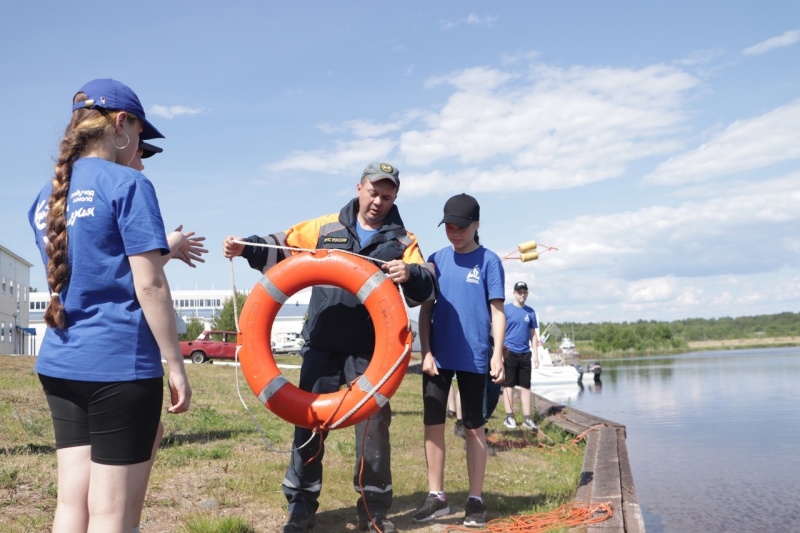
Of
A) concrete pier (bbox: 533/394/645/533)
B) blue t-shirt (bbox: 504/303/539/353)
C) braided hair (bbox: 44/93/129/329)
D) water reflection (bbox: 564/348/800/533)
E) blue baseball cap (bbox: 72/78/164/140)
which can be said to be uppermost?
blue baseball cap (bbox: 72/78/164/140)

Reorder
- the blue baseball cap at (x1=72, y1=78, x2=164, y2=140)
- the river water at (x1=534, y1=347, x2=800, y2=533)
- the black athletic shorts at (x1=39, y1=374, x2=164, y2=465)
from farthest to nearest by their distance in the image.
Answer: the river water at (x1=534, y1=347, x2=800, y2=533) → the blue baseball cap at (x1=72, y1=78, x2=164, y2=140) → the black athletic shorts at (x1=39, y1=374, x2=164, y2=465)

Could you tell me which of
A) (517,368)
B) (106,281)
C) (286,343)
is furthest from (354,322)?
(286,343)

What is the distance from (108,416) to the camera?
1984 mm

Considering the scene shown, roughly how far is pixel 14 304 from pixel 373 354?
42842mm

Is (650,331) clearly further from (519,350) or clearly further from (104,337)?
(104,337)

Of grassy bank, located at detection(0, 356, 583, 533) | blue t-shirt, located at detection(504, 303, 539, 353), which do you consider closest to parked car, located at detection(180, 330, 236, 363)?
grassy bank, located at detection(0, 356, 583, 533)

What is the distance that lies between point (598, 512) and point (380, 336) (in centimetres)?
155

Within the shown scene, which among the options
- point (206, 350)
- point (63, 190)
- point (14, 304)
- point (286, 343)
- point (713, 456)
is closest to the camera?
point (63, 190)

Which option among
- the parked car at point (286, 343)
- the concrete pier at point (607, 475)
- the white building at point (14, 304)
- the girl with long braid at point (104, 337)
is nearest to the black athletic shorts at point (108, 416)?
the girl with long braid at point (104, 337)

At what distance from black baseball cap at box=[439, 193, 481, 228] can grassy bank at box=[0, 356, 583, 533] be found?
1.49m

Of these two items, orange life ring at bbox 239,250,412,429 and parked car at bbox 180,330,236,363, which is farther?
parked car at bbox 180,330,236,363

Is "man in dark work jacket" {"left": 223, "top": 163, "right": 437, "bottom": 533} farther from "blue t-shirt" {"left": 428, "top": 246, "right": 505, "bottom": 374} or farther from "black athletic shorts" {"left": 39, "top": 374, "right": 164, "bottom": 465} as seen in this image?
"black athletic shorts" {"left": 39, "top": 374, "right": 164, "bottom": 465}

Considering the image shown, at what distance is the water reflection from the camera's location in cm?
544

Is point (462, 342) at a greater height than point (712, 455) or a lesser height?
greater
